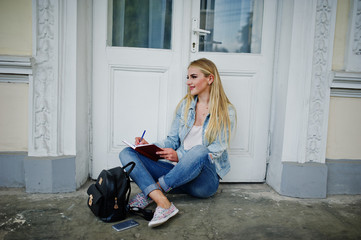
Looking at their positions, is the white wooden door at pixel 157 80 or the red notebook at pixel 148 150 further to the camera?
the white wooden door at pixel 157 80

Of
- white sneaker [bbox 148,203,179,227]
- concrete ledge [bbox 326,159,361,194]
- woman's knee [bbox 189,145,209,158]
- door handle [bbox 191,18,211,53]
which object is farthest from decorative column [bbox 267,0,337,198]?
white sneaker [bbox 148,203,179,227]

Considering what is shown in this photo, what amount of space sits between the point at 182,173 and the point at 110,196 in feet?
1.84

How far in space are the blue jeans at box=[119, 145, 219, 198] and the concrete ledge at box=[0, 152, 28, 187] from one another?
3.26 feet

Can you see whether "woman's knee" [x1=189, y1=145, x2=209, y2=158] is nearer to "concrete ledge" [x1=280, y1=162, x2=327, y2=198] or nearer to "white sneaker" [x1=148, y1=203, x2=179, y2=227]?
"white sneaker" [x1=148, y1=203, x2=179, y2=227]

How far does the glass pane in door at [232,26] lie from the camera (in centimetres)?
268

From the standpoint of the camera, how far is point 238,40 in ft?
8.95

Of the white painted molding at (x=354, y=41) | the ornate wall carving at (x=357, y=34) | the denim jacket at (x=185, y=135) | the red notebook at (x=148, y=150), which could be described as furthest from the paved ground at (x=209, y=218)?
the ornate wall carving at (x=357, y=34)

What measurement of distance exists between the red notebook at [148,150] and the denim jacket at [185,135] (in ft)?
0.73

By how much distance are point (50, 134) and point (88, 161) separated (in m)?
0.49

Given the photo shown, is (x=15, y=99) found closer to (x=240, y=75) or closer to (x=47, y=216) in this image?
(x=47, y=216)

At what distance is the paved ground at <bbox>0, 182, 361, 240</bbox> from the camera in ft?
5.91

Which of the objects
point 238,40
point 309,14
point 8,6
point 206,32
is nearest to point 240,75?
point 238,40

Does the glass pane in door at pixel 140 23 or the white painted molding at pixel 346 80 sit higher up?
the glass pane in door at pixel 140 23

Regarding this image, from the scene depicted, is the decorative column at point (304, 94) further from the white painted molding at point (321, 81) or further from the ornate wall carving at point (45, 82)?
the ornate wall carving at point (45, 82)
